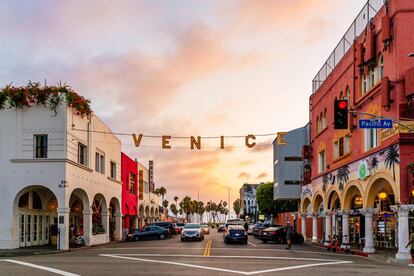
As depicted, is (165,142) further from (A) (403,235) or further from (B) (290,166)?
(B) (290,166)

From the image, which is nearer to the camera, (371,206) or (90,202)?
(371,206)

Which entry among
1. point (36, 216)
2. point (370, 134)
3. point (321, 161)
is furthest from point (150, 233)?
point (370, 134)

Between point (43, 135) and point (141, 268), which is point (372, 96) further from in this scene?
point (43, 135)

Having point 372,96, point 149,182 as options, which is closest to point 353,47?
point 372,96

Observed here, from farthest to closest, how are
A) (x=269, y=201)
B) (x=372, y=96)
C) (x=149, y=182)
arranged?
(x=269, y=201) → (x=149, y=182) → (x=372, y=96)

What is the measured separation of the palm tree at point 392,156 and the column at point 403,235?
199cm

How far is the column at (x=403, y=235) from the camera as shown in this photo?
91.3 feet

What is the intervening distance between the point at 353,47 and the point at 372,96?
18.5 feet

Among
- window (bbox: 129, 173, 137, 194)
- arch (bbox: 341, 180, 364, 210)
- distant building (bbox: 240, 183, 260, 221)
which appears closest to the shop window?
arch (bbox: 341, 180, 364, 210)

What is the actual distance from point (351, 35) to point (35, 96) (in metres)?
21.5

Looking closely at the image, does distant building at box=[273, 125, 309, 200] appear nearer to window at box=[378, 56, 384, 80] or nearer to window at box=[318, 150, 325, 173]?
window at box=[318, 150, 325, 173]

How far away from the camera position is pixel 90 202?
43.6 meters

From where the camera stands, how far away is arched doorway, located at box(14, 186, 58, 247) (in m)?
38.1

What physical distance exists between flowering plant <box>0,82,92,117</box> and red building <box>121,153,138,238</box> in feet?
76.5
